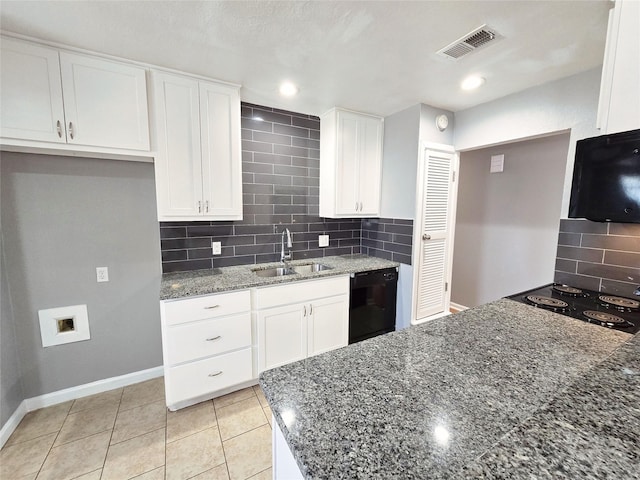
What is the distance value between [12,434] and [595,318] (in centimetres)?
339

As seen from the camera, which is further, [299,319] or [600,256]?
[299,319]

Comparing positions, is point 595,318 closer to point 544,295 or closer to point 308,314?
point 544,295

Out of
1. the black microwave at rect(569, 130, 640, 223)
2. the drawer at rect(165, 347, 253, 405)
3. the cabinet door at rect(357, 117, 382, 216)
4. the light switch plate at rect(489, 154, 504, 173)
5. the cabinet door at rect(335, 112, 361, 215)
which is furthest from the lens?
the light switch plate at rect(489, 154, 504, 173)

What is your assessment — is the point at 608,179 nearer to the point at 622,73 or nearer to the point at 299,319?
the point at 622,73

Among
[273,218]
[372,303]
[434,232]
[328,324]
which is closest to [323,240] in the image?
[273,218]

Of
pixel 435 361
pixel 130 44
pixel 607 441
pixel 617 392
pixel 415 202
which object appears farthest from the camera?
pixel 415 202

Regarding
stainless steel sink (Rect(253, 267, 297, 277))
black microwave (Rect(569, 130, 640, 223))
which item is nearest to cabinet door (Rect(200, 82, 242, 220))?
stainless steel sink (Rect(253, 267, 297, 277))

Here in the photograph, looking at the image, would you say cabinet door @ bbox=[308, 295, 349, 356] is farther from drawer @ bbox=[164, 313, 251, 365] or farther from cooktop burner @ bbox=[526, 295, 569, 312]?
cooktop burner @ bbox=[526, 295, 569, 312]

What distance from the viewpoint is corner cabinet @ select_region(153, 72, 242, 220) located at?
1895mm

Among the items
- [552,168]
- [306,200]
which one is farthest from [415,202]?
[552,168]

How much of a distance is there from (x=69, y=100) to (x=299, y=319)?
82.6 inches

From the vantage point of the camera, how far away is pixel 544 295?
1637 mm

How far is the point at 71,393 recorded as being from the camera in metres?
2.01

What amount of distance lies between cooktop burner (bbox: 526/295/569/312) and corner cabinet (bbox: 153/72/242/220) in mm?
2070
